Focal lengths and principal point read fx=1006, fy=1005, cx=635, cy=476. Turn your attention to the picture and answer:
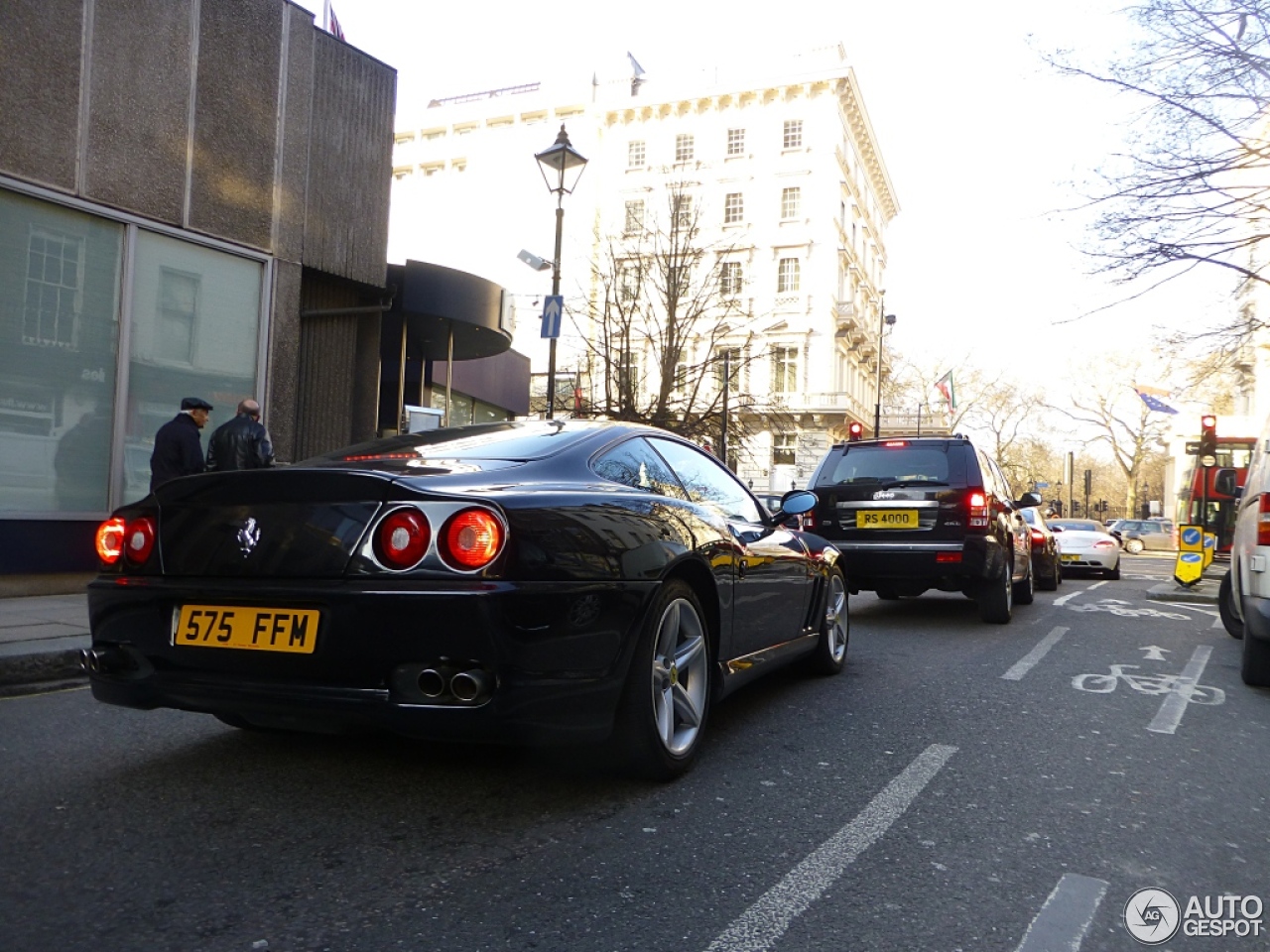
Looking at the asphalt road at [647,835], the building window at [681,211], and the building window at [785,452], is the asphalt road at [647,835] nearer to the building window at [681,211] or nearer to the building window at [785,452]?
the building window at [681,211]

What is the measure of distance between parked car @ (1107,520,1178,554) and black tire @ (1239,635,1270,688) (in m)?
40.4

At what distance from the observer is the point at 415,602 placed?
2967mm

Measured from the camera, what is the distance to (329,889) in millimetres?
2652

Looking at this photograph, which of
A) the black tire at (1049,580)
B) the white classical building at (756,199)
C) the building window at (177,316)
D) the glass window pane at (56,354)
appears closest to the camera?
the glass window pane at (56,354)

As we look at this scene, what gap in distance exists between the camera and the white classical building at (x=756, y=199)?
4944cm

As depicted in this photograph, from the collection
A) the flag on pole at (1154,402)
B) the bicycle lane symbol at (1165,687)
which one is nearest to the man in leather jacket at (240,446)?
the bicycle lane symbol at (1165,687)

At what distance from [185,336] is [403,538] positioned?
7.70 m

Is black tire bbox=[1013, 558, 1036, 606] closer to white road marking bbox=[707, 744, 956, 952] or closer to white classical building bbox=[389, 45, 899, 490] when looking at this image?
white road marking bbox=[707, 744, 956, 952]

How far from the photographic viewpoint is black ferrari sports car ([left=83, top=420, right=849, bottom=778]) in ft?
9.82

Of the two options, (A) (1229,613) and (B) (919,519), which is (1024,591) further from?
(B) (919,519)

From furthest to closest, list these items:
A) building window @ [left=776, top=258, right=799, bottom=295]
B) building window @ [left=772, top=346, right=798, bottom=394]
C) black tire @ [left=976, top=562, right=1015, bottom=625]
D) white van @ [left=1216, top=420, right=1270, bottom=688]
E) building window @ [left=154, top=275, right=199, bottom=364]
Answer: building window @ [left=776, top=258, right=799, bottom=295], building window @ [left=772, top=346, right=798, bottom=394], building window @ [left=154, top=275, right=199, bottom=364], black tire @ [left=976, top=562, right=1015, bottom=625], white van @ [left=1216, top=420, right=1270, bottom=688]

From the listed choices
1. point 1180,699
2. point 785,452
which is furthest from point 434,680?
point 785,452

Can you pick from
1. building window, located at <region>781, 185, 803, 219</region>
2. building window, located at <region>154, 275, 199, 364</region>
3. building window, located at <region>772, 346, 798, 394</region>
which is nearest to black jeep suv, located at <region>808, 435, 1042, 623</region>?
building window, located at <region>154, 275, 199, 364</region>

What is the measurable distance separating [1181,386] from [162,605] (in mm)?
17500
